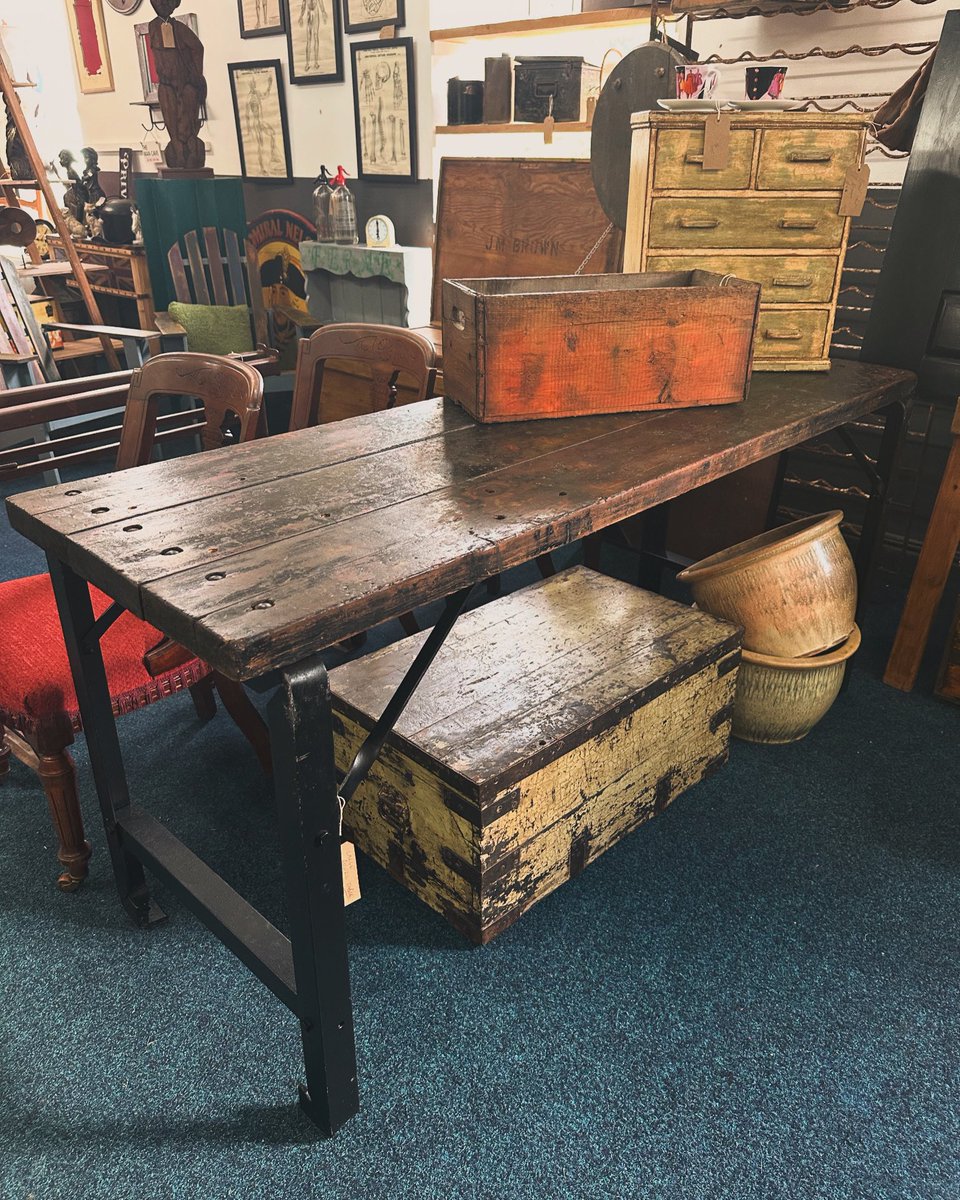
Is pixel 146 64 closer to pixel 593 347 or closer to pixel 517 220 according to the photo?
pixel 517 220

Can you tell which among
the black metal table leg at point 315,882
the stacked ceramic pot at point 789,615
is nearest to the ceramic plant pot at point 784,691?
the stacked ceramic pot at point 789,615

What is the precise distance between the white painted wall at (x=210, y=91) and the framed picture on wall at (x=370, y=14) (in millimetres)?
37

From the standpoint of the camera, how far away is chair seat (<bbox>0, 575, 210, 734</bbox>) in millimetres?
1562

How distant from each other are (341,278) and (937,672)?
2.74m

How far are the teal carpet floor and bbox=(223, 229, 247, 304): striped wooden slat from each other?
353 cm

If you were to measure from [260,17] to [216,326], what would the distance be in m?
1.44

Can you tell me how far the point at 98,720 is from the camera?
4.81ft

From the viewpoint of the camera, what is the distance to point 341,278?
3783 mm

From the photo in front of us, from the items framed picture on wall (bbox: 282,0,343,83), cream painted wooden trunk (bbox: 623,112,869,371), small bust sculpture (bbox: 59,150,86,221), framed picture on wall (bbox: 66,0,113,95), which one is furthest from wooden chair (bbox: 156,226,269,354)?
cream painted wooden trunk (bbox: 623,112,869,371)

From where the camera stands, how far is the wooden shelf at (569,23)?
2730 millimetres

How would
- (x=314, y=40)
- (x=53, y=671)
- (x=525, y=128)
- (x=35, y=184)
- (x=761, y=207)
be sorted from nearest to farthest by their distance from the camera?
(x=53, y=671) < (x=761, y=207) < (x=525, y=128) < (x=314, y=40) < (x=35, y=184)

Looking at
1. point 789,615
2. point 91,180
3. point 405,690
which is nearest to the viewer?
point 405,690

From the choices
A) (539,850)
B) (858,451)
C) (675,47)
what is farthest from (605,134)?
(539,850)

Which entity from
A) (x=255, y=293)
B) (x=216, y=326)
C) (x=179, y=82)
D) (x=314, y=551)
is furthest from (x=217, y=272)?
(x=314, y=551)
